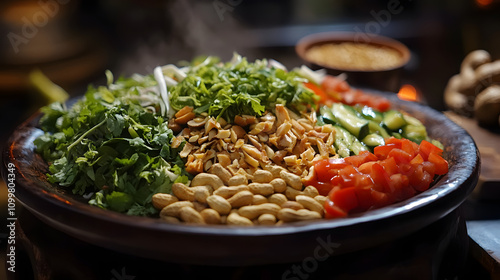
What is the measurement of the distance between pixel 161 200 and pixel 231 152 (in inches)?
13.9

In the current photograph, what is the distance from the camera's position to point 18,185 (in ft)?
5.33

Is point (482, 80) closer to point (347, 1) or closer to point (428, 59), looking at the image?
point (428, 59)

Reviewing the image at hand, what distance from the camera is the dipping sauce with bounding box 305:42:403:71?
3.67m

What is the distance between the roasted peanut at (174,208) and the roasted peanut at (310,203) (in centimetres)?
37

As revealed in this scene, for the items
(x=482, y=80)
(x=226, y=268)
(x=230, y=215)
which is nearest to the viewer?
(x=226, y=268)

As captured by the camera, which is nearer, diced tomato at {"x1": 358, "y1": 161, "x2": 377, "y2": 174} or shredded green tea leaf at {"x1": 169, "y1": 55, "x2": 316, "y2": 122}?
diced tomato at {"x1": 358, "y1": 161, "x2": 377, "y2": 174}

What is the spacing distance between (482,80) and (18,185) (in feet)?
9.20

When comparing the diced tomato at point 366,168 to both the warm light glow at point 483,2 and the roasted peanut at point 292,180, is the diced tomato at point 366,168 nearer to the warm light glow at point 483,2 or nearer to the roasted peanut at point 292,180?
the roasted peanut at point 292,180

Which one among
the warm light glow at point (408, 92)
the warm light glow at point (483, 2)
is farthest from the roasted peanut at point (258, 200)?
the warm light glow at point (483, 2)

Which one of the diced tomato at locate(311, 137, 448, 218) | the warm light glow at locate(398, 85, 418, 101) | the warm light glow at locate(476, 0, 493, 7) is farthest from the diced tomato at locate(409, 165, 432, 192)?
the warm light glow at locate(476, 0, 493, 7)

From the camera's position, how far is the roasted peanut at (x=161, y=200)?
1635 mm

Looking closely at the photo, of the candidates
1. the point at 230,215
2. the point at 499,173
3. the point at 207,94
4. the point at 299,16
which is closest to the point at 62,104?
the point at 207,94

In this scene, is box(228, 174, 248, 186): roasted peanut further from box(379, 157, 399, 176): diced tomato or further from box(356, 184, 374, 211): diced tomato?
box(379, 157, 399, 176): diced tomato

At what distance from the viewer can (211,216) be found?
1552 mm
